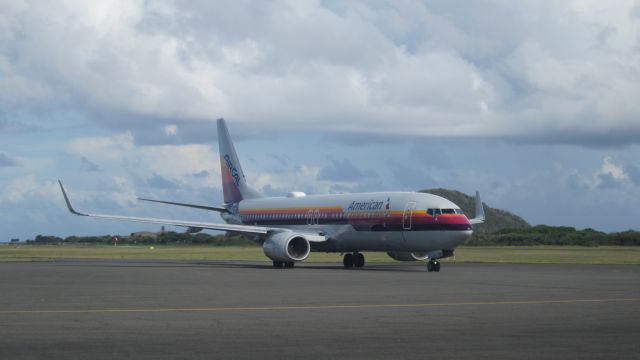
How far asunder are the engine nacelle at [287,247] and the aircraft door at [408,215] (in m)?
5.92

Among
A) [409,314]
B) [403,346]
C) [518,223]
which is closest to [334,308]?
[409,314]

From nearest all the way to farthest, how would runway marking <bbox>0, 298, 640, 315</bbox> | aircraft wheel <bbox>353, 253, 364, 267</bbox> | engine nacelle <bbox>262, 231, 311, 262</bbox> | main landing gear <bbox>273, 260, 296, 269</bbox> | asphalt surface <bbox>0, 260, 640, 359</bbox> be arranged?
asphalt surface <bbox>0, 260, 640, 359</bbox>
runway marking <bbox>0, 298, 640, 315</bbox>
engine nacelle <bbox>262, 231, 311, 262</bbox>
main landing gear <bbox>273, 260, 296, 269</bbox>
aircraft wheel <bbox>353, 253, 364, 267</bbox>

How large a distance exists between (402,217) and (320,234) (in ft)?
22.0

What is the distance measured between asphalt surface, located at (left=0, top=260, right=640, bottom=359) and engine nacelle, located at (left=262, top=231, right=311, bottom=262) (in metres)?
14.3

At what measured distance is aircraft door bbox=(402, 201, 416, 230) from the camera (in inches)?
A: 1715

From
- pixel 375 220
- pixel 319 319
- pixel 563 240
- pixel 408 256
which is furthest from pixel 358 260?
pixel 563 240

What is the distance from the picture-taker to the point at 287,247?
46.3 meters

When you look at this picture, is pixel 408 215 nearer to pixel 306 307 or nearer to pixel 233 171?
pixel 233 171

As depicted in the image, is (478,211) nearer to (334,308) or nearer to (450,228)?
(450,228)

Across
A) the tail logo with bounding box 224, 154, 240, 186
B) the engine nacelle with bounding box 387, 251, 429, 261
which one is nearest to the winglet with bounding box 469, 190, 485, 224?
the engine nacelle with bounding box 387, 251, 429, 261

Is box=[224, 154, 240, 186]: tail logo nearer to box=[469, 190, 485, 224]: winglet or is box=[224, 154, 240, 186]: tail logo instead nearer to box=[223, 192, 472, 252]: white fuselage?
box=[223, 192, 472, 252]: white fuselage

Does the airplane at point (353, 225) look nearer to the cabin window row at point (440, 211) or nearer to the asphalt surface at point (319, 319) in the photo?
the cabin window row at point (440, 211)

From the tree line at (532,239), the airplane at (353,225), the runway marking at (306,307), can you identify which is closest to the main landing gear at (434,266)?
the airplane at (353,225)

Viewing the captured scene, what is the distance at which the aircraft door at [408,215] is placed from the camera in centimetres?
4356
